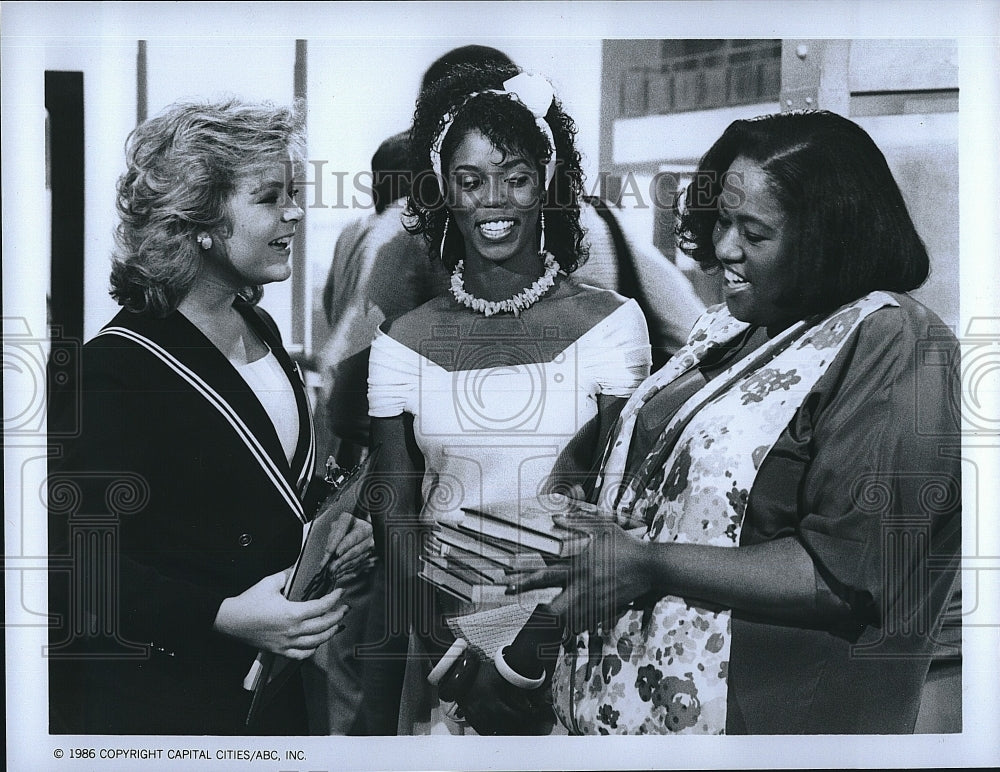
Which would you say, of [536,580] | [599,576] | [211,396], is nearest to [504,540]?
[536,580]

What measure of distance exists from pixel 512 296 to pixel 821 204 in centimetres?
72

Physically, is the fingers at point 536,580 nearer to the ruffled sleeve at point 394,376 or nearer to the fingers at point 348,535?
the fingers at point 348,535

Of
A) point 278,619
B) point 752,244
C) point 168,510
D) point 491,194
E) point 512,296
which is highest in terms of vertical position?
point 491,194

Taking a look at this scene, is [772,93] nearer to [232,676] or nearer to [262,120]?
[262,120]

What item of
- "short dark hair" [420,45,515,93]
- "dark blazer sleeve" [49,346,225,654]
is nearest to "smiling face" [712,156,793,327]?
"short dark hair" [420,45,515,93]

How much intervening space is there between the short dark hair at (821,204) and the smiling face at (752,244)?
16 millimetres

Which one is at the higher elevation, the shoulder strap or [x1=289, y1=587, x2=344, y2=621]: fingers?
the shoulder strap

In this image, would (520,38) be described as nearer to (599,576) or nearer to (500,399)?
(500,399)

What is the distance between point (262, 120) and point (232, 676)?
4.20ft

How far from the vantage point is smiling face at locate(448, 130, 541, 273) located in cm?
213

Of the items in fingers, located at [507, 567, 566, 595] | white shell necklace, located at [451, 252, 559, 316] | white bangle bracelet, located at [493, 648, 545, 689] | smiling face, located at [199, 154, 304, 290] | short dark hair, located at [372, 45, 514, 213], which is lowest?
white bangle bracelet, located at [493, 648, 545, 689]

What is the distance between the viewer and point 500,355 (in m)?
2.15

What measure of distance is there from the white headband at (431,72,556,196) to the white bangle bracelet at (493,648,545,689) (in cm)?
107

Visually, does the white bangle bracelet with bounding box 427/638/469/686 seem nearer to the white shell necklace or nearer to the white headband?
the white shell necklace
